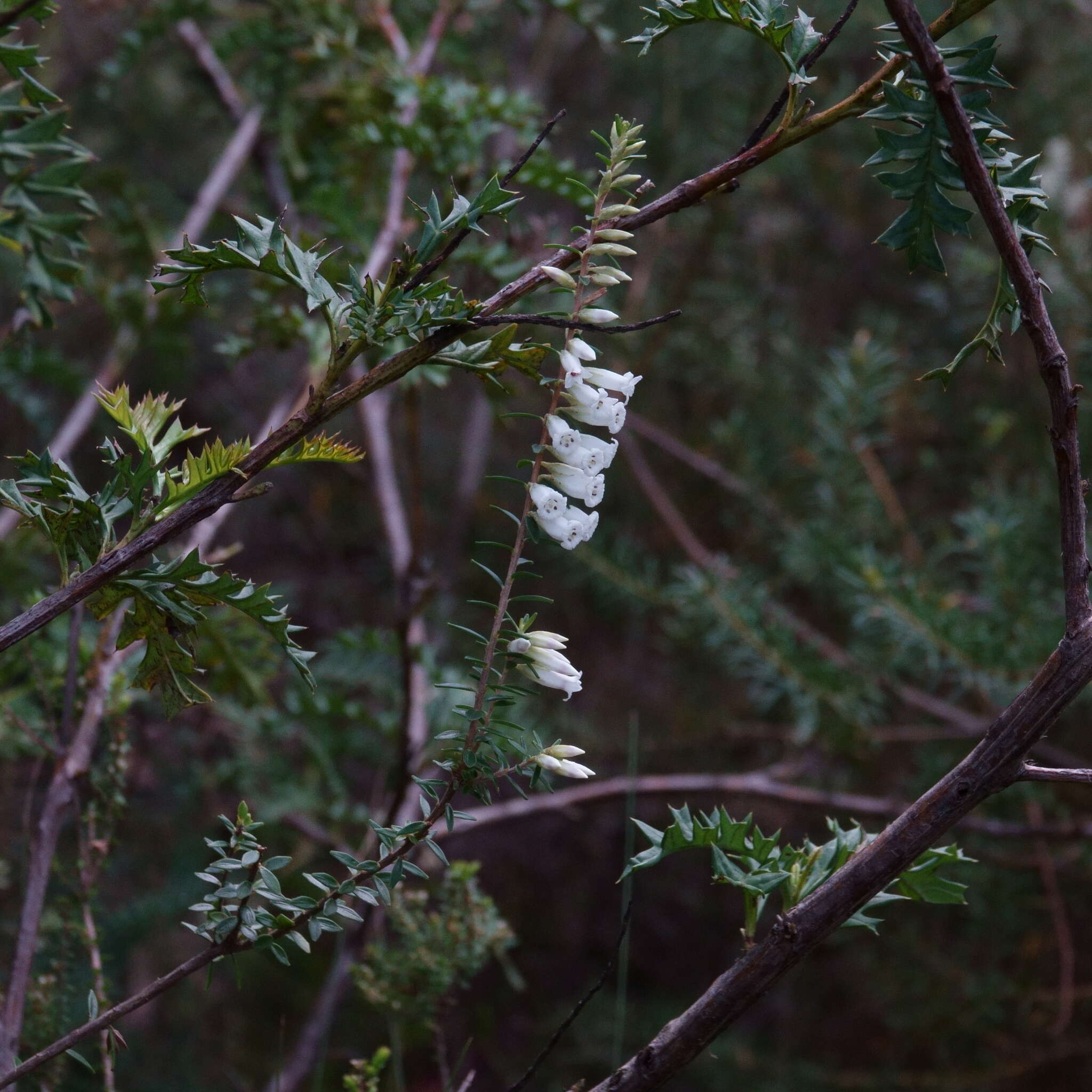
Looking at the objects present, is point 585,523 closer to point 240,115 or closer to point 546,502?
point 546,502

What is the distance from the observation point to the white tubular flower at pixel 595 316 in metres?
0.49

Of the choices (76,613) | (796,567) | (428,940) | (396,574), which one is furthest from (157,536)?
(796,567)

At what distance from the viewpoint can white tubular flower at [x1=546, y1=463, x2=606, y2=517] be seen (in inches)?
20.2

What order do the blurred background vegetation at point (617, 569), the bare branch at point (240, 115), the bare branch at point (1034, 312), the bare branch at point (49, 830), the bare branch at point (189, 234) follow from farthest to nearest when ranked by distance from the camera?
1. the bare branch at point (240, 115)
2. the bare branch at point (189, 234)
3. the blurred background vegetation at point (617, 569)
4. the bare branch at point (49, 830)
5. the bare branch at point (1034, 312)

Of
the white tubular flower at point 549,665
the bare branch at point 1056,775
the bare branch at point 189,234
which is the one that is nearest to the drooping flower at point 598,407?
the white tubular flower at point 549,665

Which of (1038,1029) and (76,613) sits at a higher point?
(76,613)

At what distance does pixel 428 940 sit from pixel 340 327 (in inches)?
19.8

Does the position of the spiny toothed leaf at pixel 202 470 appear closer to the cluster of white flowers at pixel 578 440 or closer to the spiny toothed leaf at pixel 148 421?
the spiny toothed leaf at pixel 148 421

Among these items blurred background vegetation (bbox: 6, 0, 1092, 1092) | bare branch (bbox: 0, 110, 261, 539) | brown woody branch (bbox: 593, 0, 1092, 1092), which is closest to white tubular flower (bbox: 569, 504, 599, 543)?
brown woody branch (bbox: 593, 0, 1092, 1092)

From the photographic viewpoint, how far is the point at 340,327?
497mm

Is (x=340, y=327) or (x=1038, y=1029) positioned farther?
(x=1038, y=1029)

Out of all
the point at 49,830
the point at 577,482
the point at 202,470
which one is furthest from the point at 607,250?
the point at 49,830

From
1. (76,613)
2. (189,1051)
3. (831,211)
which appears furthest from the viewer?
(831,211)

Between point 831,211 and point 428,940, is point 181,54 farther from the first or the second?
point 428,940
